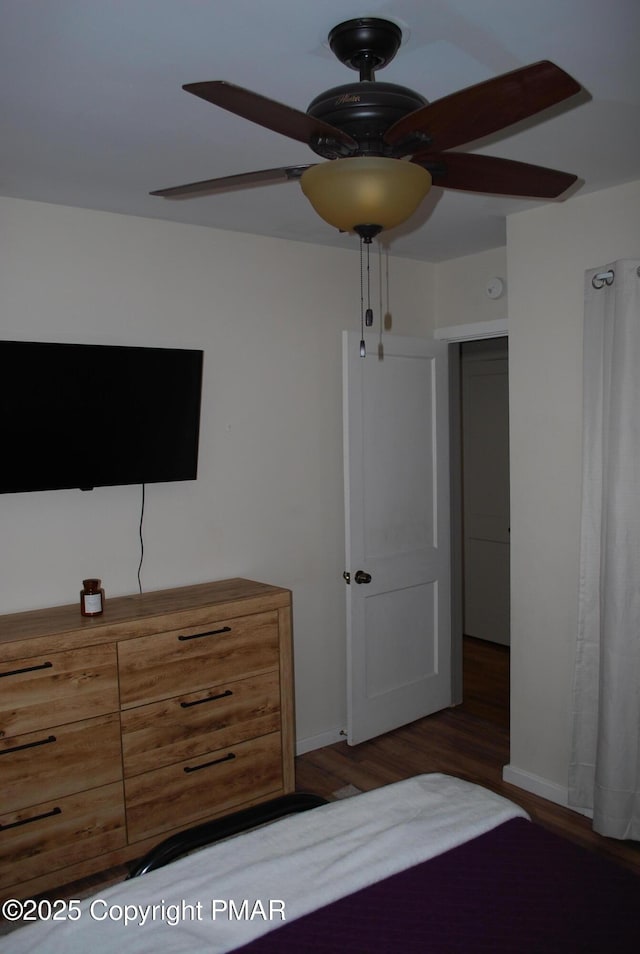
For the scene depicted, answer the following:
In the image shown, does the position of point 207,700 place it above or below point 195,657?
below

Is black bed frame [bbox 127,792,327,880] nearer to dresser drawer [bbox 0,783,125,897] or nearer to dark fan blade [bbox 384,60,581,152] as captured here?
dresser drawer [bbox 0,783,125,897]

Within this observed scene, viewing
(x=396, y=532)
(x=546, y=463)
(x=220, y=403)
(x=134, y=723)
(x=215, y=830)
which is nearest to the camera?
(x=215, y=830)

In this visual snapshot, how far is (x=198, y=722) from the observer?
2.88 metres

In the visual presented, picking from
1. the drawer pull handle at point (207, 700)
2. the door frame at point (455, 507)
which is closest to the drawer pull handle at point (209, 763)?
the drawer pull handle at point (207, 700)

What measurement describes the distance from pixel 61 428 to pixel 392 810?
1812mm

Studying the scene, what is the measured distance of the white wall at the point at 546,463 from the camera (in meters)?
3.01

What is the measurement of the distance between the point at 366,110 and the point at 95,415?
1.77 meters

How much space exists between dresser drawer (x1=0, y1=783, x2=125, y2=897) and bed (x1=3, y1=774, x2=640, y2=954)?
1.07 m

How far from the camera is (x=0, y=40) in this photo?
5.40 feet

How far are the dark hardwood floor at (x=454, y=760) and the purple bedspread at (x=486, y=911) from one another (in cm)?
128

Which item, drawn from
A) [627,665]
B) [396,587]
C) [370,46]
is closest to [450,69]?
[370,46]

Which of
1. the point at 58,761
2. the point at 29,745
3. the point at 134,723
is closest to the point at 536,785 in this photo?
the point at 134,723

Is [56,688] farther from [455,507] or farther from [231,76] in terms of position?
[455,507]

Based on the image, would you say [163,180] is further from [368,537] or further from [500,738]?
[500,738]
